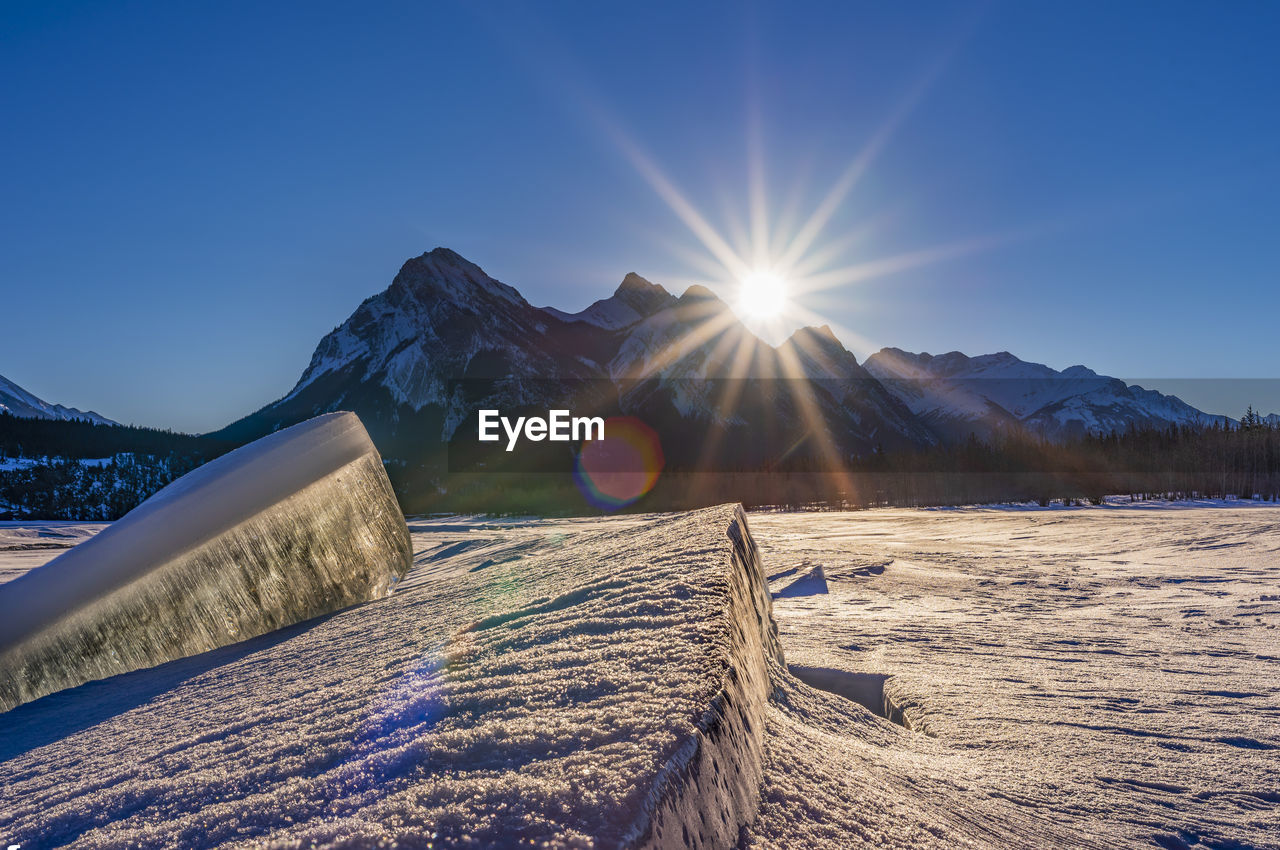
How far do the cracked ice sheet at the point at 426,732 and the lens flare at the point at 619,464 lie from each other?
3693 centimetres

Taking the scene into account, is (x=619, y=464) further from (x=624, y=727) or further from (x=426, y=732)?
(x=624, y=727)

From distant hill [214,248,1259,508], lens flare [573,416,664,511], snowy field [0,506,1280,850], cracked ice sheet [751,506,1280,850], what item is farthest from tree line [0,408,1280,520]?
distant hill [214,248,1259,508]

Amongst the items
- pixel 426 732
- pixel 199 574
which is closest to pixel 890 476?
pixel 199 574

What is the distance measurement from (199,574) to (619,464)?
3426 inches

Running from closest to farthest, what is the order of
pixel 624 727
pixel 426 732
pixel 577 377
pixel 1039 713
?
pixel 624 727 → pixel 426 732 → pixel 1039 713 → pixel 577 377

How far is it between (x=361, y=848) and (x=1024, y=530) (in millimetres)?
16757

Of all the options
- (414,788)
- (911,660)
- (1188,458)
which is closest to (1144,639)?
(911,660)

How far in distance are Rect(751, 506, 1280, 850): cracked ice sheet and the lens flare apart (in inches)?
1329

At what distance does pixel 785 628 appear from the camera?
202 inches

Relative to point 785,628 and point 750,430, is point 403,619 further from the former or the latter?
point 750,430

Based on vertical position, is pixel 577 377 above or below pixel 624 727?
above

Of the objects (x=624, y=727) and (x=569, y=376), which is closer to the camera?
(x=624, y=727)

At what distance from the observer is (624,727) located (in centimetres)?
125

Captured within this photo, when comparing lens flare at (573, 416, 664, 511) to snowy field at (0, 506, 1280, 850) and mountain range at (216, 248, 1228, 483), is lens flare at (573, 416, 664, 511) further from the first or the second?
snowy field at (0, 506, 1280, 850)
